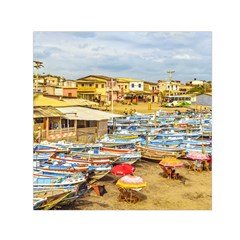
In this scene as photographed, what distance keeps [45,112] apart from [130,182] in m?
2.18

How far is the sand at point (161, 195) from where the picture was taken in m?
6.59

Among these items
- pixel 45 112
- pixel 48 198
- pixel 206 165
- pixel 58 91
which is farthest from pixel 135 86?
pixel 48 198

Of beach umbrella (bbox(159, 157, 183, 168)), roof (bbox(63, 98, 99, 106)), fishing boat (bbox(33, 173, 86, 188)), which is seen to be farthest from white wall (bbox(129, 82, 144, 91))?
fishing boat (bbox(33, 173, 86, 188))

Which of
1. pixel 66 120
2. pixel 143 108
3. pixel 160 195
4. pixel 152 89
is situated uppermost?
pixel 152 89

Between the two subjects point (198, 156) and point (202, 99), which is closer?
point (198, 156)

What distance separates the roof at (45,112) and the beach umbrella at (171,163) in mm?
2420

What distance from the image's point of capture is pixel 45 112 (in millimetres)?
7082

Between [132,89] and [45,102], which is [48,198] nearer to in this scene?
[45,102]

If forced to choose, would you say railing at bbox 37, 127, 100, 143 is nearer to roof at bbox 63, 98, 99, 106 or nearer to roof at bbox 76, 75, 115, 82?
roof at bbox 63, 98, 99, 106

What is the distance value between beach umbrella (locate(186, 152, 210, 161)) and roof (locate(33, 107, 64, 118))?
300 cm
